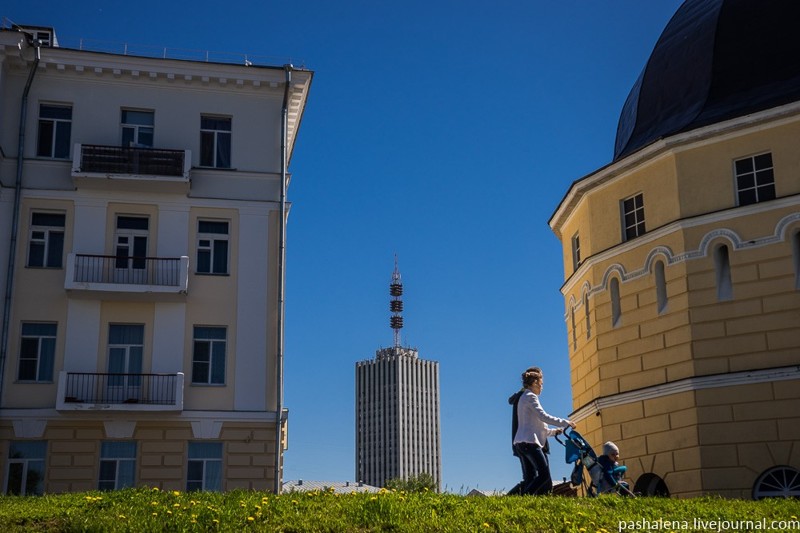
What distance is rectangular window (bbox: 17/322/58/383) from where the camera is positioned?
3259 centimetres

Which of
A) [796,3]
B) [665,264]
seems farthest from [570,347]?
[796,3]

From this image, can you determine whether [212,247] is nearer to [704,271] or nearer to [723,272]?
[704,271]

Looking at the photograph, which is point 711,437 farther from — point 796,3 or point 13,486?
point 13,486

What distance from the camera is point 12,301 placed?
33.0 meters

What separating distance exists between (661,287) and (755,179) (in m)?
4.25

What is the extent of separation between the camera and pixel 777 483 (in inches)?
1192

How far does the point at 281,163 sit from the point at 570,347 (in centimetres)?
1254

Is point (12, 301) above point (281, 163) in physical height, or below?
below

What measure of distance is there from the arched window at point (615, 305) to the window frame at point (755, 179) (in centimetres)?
520

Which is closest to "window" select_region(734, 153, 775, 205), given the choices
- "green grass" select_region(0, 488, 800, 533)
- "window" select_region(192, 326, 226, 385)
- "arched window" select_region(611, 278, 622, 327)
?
"arched window" select_region(611, 278, 622, 327)

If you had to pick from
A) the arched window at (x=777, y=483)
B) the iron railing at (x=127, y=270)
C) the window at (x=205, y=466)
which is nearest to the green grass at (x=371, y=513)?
the arched window at (x=777, y=483)

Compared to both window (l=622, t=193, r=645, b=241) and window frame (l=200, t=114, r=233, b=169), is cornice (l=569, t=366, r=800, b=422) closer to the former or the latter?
window (l=622, t=193, r=645, b=241)

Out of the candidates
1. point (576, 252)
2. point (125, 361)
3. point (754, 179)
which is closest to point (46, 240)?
point (125, 361)

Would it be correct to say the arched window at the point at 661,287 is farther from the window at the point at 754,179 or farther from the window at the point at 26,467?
the window at the point at 26,467
